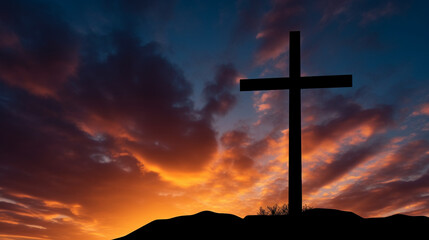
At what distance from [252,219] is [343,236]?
219 centimetres

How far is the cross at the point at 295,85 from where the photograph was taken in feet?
37.0

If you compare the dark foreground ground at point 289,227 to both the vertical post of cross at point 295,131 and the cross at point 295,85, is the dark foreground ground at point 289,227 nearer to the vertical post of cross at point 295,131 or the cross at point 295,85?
the vertical post of cross at point 295,131

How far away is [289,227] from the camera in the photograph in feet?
29.1

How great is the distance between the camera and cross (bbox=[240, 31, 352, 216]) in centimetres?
1128

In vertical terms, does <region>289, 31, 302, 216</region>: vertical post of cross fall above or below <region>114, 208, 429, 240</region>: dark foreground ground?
above

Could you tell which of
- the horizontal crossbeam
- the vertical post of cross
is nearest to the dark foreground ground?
the vertical post of cross

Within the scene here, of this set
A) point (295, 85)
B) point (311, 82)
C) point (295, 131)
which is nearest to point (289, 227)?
point (295, 131)

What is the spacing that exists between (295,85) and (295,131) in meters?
1.64

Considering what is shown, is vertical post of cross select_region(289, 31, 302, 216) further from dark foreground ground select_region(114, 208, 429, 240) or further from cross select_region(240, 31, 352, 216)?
dark foreground ground select_region(114, 208, 429, 240)

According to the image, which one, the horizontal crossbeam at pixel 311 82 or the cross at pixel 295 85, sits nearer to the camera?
the cross at pixel 295 85

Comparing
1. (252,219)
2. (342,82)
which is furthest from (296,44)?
(252,219)

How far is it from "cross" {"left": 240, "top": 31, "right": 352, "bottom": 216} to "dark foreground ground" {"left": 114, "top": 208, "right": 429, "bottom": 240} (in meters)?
2.03

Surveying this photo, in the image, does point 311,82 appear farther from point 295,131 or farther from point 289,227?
point 289,227

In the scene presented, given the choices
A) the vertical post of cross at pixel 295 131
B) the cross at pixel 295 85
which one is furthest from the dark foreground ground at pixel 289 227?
the cross at pixel 295 85
